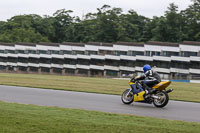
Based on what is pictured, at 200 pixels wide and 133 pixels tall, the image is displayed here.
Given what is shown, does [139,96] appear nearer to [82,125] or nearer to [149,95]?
[149,95]

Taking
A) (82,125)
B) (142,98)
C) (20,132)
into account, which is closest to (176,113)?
(142,98)

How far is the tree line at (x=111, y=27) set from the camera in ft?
354

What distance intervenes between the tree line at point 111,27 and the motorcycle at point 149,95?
293ft

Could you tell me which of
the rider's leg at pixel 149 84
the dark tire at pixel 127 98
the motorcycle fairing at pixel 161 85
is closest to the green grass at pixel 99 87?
the dark tire at pixel 127 98

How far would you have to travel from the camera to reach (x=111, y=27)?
4705 inches

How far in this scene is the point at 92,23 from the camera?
5354 inches

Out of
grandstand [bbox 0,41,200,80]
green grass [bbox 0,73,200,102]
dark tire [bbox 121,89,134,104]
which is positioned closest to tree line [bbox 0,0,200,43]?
grandstand [bbox 0,41,200,80]

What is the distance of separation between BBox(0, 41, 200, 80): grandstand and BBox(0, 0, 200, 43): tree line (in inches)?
738

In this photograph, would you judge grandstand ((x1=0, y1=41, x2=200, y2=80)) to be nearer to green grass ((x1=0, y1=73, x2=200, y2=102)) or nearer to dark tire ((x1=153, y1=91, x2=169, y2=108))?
green grass ((x1=0, y1=73, x2=200, y2=102))

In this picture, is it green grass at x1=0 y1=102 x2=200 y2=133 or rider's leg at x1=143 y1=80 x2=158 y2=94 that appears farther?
rider's leg at x1=143 y1=80 x2=158 y2=94

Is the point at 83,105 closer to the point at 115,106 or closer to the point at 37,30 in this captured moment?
the point at 115,106

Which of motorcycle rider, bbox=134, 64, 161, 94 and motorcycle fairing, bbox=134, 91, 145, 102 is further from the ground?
motorcycle rider, bbox=134, 64, 161, 94

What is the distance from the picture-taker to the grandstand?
79.9 metres

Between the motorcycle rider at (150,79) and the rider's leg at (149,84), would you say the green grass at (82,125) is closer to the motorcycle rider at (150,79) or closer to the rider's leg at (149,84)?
the rider's leg at (149,84)
